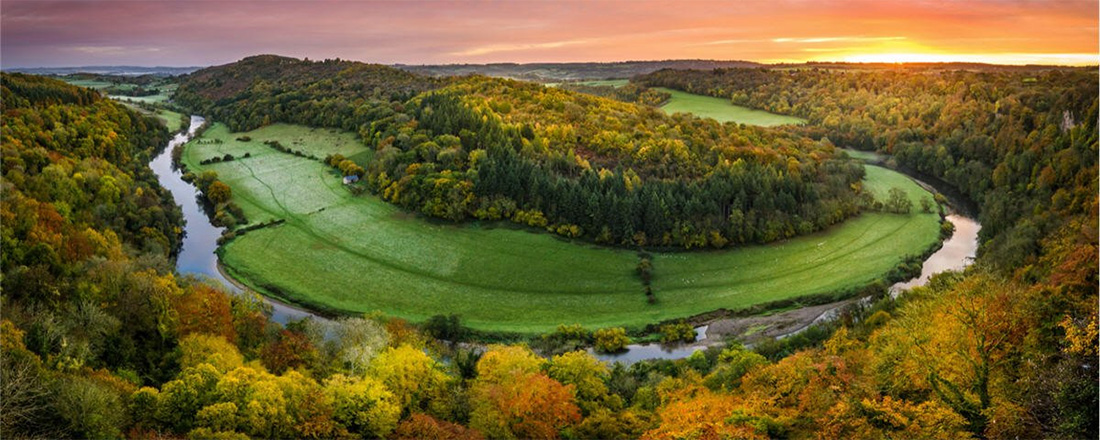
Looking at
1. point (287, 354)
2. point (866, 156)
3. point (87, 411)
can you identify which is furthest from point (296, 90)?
point (87, 411)

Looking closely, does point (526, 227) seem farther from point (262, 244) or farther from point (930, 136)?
point (930, 136)

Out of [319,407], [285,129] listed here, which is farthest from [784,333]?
[285,129]

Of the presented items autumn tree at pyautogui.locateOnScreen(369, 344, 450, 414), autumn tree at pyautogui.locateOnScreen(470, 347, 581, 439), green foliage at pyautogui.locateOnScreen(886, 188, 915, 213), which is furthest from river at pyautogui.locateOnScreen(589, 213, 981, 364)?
autumn tree at pyautogui.locateOnScreen(369, 344, 450, 414)

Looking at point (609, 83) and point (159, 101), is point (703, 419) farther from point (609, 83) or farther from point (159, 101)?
point (159, 101)

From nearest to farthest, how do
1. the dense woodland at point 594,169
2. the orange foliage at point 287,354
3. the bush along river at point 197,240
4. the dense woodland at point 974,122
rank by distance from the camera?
the orange foliage at point 287,354, the bush along river at point 197,240, the dense woodland at point 974,122, the dense woodland at point 594,169

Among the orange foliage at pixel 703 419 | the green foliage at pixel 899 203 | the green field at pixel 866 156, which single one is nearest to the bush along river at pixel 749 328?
the orange foliage at pixel 703 419

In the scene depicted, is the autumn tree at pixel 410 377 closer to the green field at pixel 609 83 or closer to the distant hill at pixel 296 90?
the distant hill at pixel 296 90
